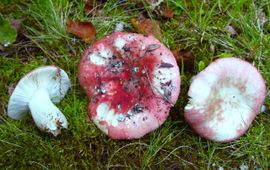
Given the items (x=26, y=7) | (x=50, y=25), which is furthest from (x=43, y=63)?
(x=26, y=7)

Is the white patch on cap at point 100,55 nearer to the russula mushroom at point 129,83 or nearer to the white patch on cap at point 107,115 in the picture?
the russula mushroom at point 129,83

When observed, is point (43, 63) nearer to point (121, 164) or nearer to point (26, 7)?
point (26, 7)

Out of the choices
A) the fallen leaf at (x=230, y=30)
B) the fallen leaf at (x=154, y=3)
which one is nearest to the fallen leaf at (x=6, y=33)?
the fallen leaf at (x=154, y=3)

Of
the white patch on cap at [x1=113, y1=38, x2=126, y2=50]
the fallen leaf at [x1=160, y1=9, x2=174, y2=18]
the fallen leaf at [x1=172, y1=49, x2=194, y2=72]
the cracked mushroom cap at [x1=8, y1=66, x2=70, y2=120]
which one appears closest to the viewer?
the cracked mushroom cap at [x1=8, y1=66, x2=70, y2=120]

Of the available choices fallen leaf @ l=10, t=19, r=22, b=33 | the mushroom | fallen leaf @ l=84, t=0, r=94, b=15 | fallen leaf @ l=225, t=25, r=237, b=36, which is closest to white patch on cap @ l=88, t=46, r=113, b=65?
the mushroom

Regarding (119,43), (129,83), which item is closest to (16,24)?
(119,43)

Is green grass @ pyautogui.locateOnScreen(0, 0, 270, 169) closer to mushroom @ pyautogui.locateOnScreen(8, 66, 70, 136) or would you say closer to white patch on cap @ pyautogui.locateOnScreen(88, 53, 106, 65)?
mushroom @ pyautogui.locateOnScreen(8, 66, 70, 136)
